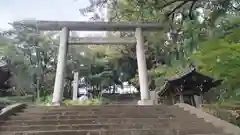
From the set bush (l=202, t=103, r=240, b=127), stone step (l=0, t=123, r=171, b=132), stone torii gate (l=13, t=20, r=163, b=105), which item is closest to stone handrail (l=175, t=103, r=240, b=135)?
bush (l=202, t=103, r=240, b=127)

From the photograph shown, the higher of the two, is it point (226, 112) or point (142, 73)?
point (142, 73)

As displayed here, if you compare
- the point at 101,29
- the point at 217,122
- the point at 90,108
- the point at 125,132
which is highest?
the point at 101,29

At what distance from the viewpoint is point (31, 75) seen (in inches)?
893

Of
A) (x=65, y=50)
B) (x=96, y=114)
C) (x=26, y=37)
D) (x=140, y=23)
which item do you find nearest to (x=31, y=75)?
(x=26, y=37)

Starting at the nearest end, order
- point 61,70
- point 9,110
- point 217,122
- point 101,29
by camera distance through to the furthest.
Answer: point 217,122
point 9,110
point 61,70
point 101,29

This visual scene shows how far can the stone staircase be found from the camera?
6.08 m

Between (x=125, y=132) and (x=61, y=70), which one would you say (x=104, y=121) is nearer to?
(x=125, y=132)

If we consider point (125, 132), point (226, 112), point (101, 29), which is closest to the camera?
point (125, 132)

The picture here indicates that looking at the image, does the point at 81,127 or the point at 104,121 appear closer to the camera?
the point at 81,127

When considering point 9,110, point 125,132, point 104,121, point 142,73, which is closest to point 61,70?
point 142,73

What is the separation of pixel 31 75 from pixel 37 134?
17667 millimetres

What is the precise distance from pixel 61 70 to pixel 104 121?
582 centimetres

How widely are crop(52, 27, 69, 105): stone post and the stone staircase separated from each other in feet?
9.84

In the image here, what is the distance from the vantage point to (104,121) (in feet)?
22.9
